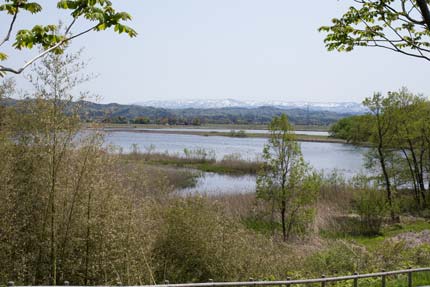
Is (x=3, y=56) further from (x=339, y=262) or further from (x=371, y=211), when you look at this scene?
(x=371, y=211)

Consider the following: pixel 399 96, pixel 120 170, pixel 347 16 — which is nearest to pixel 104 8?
pixel 347 16

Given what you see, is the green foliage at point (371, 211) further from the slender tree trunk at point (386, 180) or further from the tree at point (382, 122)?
the tree at point (382, 122)

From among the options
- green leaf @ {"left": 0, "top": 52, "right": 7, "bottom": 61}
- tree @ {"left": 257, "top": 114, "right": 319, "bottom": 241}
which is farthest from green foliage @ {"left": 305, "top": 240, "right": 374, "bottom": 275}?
green leaf @ {"left": 0, "top": 52, "right": 7, "bottom": 61}

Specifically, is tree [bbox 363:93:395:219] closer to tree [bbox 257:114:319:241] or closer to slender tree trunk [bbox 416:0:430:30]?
tree [bbox 257:114:319:241]

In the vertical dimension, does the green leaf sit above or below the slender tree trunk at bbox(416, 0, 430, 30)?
below

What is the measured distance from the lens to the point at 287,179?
1873cm

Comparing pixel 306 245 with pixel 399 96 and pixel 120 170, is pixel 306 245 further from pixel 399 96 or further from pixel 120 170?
pixel 399 96

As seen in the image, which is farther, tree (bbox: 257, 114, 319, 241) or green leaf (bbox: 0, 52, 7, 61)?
tree (bbox: 257, 114, 319, 241)

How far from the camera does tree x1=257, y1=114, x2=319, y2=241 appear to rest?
18.5m

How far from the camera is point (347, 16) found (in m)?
6.92

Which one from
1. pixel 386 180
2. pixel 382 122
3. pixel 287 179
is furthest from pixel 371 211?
pixel 382 122

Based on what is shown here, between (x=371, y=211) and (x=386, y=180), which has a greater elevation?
(x=386, y=180)

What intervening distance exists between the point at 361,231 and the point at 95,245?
1611 cm

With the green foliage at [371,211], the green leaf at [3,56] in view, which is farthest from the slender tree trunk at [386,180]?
the green leaf at [3,56]
